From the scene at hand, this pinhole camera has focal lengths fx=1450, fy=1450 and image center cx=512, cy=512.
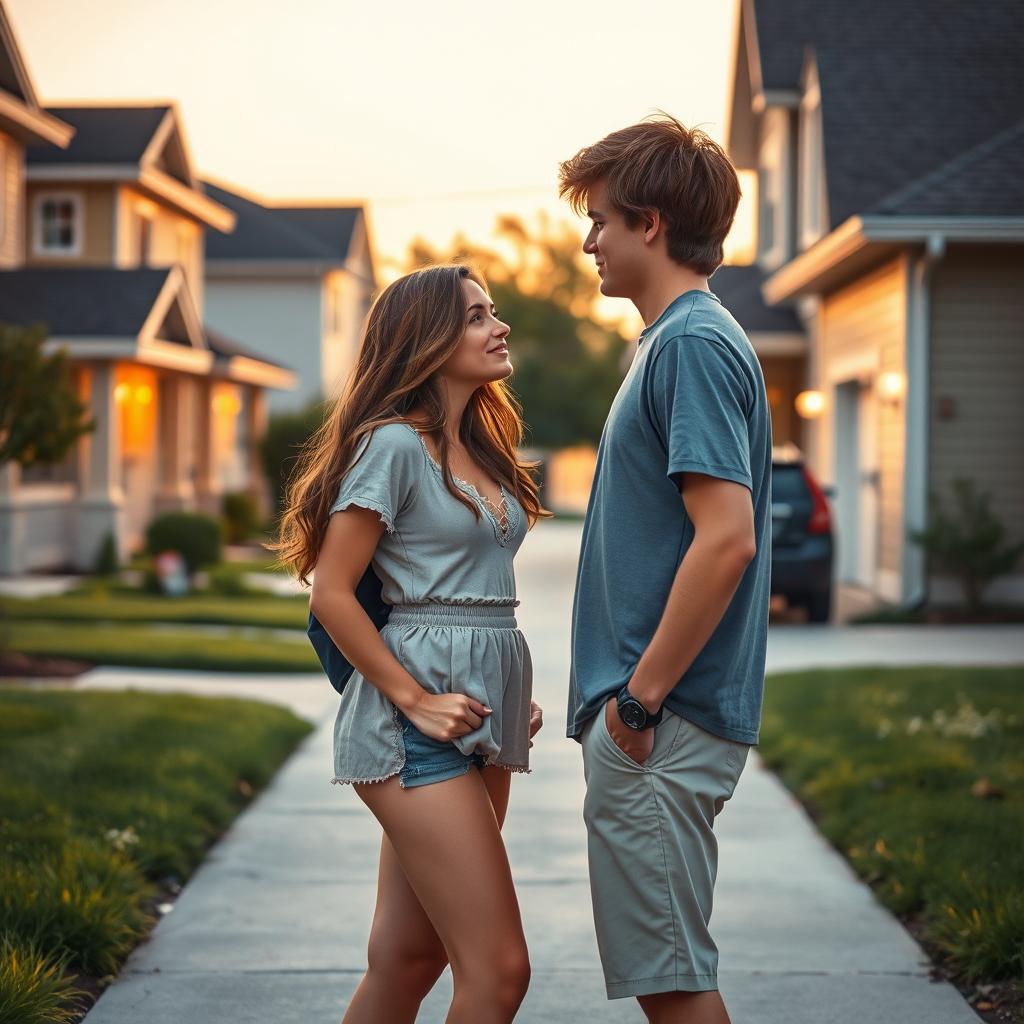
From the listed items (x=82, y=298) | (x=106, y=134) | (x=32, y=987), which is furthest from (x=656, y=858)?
(x=106, y=134)

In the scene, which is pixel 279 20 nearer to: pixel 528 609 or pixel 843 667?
pixel 528 609

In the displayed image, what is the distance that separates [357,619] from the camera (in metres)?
2.70

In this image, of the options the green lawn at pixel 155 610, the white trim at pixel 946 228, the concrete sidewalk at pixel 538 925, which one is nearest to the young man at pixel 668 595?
the concrete sidewalk at pixel 538 925

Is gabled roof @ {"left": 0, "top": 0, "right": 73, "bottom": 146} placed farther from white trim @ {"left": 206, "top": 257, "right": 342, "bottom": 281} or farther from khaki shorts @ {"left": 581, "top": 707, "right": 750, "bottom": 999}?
khaki shorts @ {"left": 581, "top": 707, "right": 750, "bottom": 999}

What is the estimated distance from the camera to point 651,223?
2.59 meters

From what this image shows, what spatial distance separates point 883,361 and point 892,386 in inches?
23.6

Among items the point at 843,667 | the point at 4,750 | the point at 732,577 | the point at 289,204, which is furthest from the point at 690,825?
the point at 289,204

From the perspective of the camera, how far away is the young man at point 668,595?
2.43 metres

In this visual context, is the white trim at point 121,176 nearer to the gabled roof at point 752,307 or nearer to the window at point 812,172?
the gabled roof at point 752,307

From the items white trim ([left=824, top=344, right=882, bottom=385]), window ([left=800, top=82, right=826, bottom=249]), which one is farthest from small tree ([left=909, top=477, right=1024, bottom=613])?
window ([left=800, top=82, right=826, bottom=249])

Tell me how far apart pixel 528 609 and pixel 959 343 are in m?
4.89

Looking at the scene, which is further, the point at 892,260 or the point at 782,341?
the point at 782,341

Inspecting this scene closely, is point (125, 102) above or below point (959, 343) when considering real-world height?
above

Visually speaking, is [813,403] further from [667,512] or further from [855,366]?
[667,512]
